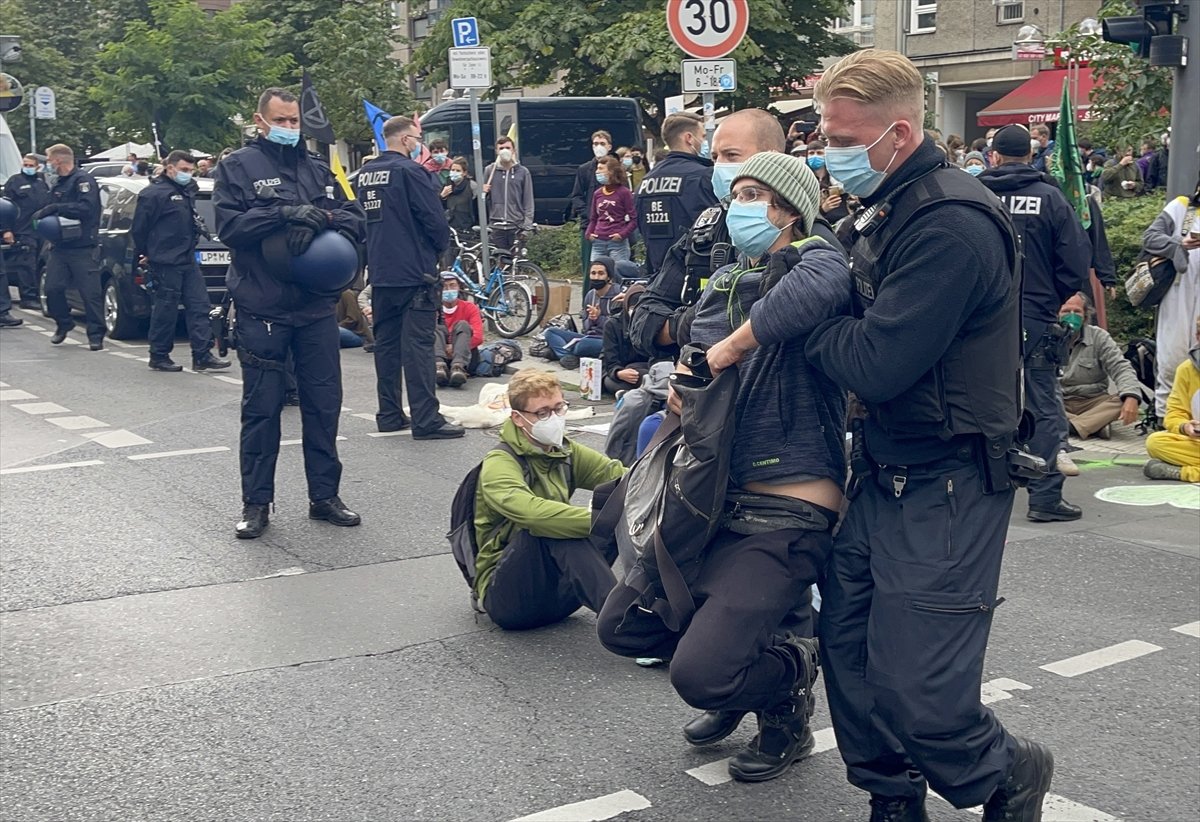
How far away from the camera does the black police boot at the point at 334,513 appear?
7836mm

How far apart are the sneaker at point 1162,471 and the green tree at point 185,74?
3091 cm

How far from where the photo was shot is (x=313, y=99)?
870cm

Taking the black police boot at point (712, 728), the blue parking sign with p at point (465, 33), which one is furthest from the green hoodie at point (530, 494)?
the blue parking sign with p at point (465, 33)

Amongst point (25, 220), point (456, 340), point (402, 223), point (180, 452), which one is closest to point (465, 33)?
point (456, 340)

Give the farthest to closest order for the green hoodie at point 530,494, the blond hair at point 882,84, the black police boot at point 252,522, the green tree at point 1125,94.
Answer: the green tree at point 1125,94 → the black police boot at point 252,522 → the green hoodie at point 530,494 → the blond hair at point 882,84

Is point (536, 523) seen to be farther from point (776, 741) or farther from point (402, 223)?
point (402, 223)

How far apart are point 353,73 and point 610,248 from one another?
87.0ft

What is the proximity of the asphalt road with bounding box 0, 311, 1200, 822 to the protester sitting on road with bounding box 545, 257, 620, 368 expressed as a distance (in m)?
4.50

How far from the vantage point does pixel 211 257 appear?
15.9m

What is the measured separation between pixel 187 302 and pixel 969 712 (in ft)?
39.2

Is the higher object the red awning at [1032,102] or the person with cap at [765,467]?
the red awning at [1032,102]

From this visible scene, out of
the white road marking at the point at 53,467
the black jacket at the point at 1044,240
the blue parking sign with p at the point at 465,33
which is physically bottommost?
the white road marking at the point at 53,467

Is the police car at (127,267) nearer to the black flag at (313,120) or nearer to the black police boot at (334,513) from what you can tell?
the black flag at (313,120)

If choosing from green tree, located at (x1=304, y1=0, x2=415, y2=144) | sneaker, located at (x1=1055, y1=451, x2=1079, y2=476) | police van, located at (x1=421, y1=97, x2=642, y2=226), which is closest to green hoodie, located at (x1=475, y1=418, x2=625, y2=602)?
sneaker, located at (x1=1055, y1=451, x2=1079, y2=476)
